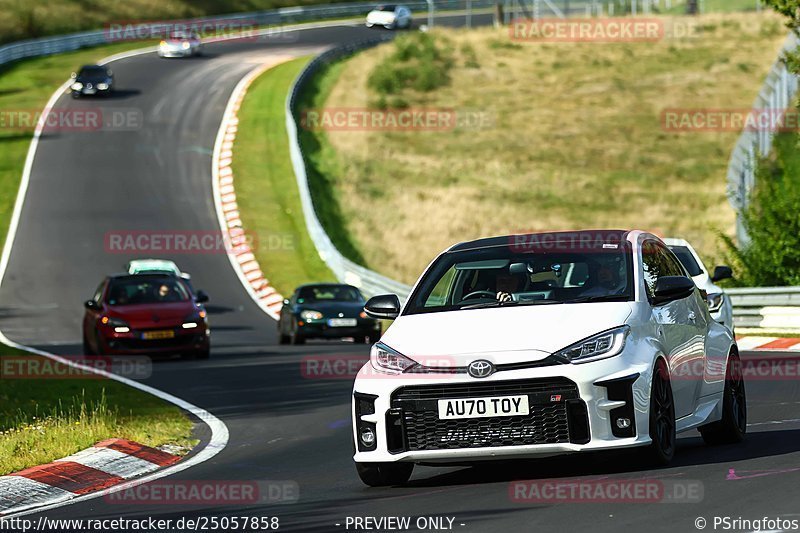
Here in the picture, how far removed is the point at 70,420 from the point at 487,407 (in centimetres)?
540

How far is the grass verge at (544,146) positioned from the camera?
50.6 meters

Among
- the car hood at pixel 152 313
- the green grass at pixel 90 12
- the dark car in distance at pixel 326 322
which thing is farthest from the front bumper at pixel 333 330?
the green grass at pixel 90 12

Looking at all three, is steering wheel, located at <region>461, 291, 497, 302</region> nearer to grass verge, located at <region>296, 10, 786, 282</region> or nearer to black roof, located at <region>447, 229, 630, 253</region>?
black roof, located at <region>447, 229, 630, 253</region>

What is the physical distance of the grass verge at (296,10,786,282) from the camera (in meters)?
50.6

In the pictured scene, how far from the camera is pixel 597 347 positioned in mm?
9266

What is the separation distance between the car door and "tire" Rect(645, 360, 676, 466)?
0.18 meters

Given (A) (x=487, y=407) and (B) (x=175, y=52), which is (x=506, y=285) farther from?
(B) (x=175, y=52)

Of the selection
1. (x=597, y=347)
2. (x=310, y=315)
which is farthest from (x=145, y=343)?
(x=597, y=347)

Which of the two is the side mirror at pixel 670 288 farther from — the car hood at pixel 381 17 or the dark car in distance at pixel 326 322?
the car hood at pixel 381 17

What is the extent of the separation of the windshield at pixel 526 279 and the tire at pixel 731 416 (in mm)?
1467

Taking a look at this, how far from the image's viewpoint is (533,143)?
63812 mm

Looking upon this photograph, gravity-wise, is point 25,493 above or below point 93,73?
above

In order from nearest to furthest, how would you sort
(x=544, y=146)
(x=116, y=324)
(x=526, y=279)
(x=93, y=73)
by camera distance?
(x=526, y=279), (x=116, y=324), (x=544, y=146), (x=93, y=73)

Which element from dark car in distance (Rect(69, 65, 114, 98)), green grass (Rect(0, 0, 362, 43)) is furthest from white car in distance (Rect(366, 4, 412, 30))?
dark car in distance (Rect(69, 65, 114, 98))
